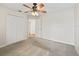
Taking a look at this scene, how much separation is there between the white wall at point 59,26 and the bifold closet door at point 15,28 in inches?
19.6

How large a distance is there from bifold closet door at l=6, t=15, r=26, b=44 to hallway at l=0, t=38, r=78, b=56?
143 mm

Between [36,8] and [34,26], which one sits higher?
[36,8]

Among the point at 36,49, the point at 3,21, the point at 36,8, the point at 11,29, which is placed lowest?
the point at 36,49

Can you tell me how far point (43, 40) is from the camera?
8.10 feet

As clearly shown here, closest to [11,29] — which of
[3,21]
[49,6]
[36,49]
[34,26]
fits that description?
[3,21]

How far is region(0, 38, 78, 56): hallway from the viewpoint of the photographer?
229cm

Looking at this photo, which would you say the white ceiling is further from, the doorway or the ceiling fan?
the doorway

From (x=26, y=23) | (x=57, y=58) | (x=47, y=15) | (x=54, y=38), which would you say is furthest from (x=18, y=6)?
(x=57, y=58)

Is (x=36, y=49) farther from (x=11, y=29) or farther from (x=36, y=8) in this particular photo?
(x=36, y=8)

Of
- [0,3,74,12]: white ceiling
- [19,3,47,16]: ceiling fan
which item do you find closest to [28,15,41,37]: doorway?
[19,3,47,16]: ceiling fan

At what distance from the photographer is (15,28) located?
2457 mm

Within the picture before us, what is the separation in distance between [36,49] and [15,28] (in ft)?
2.29

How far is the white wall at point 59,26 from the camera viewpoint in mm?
2314

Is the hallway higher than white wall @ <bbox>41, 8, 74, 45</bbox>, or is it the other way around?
white wall @ <bbox>41, 8, 74, 45</bbox>
